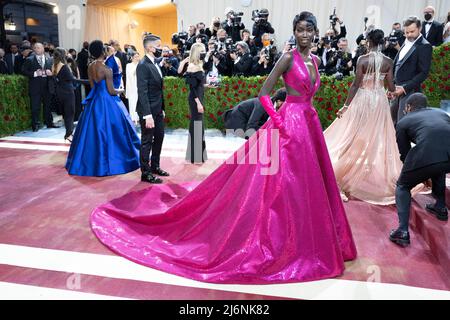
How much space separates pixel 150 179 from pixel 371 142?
2646 mm

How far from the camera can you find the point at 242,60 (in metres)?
8.12

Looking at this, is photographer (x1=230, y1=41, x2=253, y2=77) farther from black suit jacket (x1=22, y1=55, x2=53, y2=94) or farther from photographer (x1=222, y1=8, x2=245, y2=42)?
black suit jacket (x1=22, y1=55, x2=53, y2=94)

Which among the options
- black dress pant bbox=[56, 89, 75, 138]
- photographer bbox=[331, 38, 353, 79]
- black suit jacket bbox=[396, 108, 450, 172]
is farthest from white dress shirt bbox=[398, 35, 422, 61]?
black dress pant bbox=[56, 89, 75, 138]

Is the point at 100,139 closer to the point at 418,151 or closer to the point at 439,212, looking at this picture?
the point at 418,151

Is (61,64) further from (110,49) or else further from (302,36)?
(302,36)

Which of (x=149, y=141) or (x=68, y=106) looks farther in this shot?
(x=68, y=106)

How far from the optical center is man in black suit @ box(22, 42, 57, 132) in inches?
321

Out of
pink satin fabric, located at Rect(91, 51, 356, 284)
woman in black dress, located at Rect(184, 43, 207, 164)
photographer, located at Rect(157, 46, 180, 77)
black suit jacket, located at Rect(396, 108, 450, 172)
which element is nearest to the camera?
pink satin fabric, located at Rect(91, 51, 356, 284)

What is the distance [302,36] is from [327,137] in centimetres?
228

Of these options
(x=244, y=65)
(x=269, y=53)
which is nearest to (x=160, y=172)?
(x=244, y=65)

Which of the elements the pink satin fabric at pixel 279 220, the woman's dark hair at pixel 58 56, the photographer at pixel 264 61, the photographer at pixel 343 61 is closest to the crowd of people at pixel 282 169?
the pink satin fabric at pixel 279 220

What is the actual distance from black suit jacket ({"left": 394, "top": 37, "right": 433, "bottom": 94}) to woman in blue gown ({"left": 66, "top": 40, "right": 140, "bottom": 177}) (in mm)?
3692

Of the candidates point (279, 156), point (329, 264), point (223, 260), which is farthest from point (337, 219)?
point (223, 260)

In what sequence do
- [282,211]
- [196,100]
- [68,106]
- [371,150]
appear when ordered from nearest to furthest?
[282,211]
[371,150]
[196,100]
[68,106]
